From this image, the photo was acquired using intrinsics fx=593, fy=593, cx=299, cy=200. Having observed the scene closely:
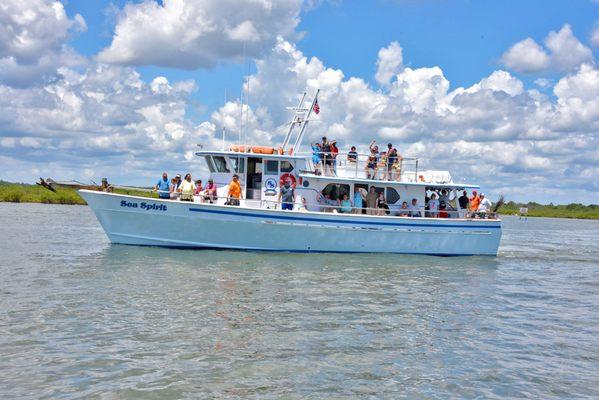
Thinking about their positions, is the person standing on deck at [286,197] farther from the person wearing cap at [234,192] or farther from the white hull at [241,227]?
the person wearing cap at [234,192]

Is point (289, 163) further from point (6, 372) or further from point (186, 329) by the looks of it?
point (6, 372)

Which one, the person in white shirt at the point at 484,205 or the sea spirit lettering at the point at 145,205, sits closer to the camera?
the sea spirit lettering at the point at 145,205

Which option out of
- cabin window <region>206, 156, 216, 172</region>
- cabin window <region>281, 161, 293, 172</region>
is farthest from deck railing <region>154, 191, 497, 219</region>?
cabin window <region>206, 156, 216, 172</region>

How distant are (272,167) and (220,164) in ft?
6.41

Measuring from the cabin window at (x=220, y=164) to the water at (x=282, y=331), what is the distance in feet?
14.9

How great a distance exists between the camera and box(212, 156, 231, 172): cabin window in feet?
72.8

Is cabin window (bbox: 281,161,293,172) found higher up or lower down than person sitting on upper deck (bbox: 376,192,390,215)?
higher up

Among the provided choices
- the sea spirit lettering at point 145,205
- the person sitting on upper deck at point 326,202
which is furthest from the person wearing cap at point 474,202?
the sea spirit lettering at point 145,205

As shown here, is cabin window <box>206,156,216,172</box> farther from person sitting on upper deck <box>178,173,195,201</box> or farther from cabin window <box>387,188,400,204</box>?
cabin window <box>387,188,400,204</box>

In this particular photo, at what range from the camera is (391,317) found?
1195cm

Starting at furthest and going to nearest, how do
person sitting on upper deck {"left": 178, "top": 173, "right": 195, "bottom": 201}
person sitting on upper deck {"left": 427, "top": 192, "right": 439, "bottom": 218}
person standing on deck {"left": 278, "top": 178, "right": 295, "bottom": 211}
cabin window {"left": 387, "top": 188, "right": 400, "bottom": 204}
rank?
1. person sitting on upper deck {"left": 427, "top": 192, "right": 439, "bottom": 218}
2. cabin window {"left": 387, "top": 188, "right": 400, "bottom": 204}
3. person standing on deck {"left": 278, "top": 178, "right": 295, "bottom": 211}
4. person sitting on upper deck {"left": 178, "top": 173, "right": 195, "bottom": 201}

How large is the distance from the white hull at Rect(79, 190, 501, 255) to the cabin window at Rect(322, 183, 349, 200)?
1346 mm

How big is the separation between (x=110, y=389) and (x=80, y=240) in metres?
19.8

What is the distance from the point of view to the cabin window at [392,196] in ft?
77.6
